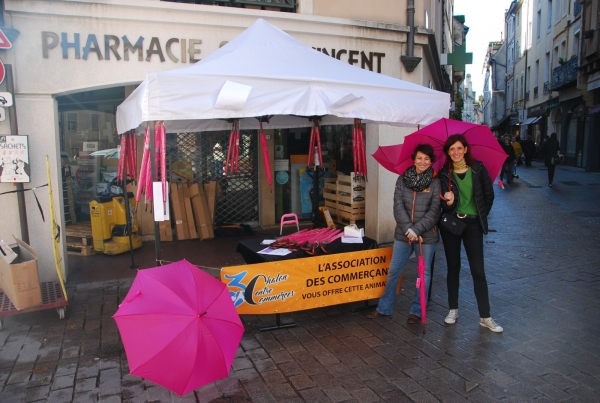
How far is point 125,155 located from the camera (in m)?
5.87

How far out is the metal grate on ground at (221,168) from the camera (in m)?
8.73

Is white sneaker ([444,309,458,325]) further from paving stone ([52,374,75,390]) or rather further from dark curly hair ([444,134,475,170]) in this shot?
paving stone ([52,374,75,390])

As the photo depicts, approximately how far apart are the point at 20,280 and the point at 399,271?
12.5 feet

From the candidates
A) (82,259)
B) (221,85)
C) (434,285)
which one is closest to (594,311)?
(434,285)

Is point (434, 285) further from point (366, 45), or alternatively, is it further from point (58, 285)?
point (58, 285)

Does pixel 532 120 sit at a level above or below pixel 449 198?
above

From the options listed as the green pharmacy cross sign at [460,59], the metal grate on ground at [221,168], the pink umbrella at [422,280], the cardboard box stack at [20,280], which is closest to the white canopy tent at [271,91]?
the pink umbrella at [422,280]

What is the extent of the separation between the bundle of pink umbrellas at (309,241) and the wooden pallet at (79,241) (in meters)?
4.01

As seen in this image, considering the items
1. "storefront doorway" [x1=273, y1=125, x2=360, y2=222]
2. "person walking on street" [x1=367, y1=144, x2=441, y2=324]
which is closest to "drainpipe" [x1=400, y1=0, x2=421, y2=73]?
"storefront doorway" [x1=273, y1=125, x2=360, y2=222]

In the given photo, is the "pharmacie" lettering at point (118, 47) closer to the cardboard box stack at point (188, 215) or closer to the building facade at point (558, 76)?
the cardboard box stack at point (188, 215)

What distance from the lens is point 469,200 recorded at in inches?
171

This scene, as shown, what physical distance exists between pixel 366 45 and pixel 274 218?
384 centimetres

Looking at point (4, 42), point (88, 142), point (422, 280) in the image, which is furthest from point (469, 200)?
point (88, 142)

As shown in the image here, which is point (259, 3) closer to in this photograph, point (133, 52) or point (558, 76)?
point (133, 52)
